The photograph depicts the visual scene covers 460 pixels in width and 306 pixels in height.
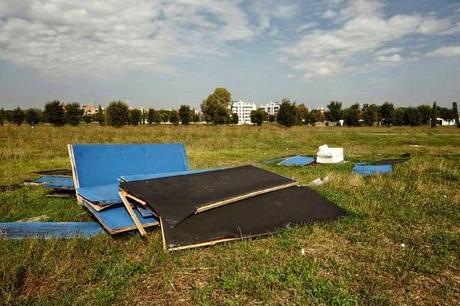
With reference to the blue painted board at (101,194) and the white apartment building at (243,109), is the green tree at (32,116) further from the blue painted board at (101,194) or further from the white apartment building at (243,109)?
the white apartment building at (243,109)

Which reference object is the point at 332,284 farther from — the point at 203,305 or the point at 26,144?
the point at 26,144

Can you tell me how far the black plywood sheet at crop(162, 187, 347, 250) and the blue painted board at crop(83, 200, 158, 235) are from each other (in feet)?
2.27

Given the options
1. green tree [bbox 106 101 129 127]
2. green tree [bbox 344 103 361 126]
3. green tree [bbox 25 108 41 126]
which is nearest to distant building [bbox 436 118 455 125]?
green tree [bbox 344 103 361 126]

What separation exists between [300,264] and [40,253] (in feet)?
9.61

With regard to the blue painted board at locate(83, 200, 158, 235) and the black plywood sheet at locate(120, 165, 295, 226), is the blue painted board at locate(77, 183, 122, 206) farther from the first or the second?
the black plywood sheet at locate(120, 165, 295, 226)

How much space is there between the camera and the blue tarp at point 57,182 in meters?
6.86

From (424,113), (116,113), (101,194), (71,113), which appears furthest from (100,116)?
(424,113)

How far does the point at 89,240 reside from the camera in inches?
167

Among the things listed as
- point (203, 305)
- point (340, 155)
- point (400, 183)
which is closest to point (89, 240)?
point (203, 305)

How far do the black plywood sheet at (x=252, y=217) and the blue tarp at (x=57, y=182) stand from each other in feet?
12.1

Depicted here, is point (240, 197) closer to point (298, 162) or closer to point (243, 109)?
point (298, 162)

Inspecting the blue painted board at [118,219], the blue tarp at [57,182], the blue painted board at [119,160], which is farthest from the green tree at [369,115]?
the blue painted board at [118,219]

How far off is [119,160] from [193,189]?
243 centimetres

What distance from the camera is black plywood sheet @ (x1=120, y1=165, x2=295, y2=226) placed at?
4422 mm
